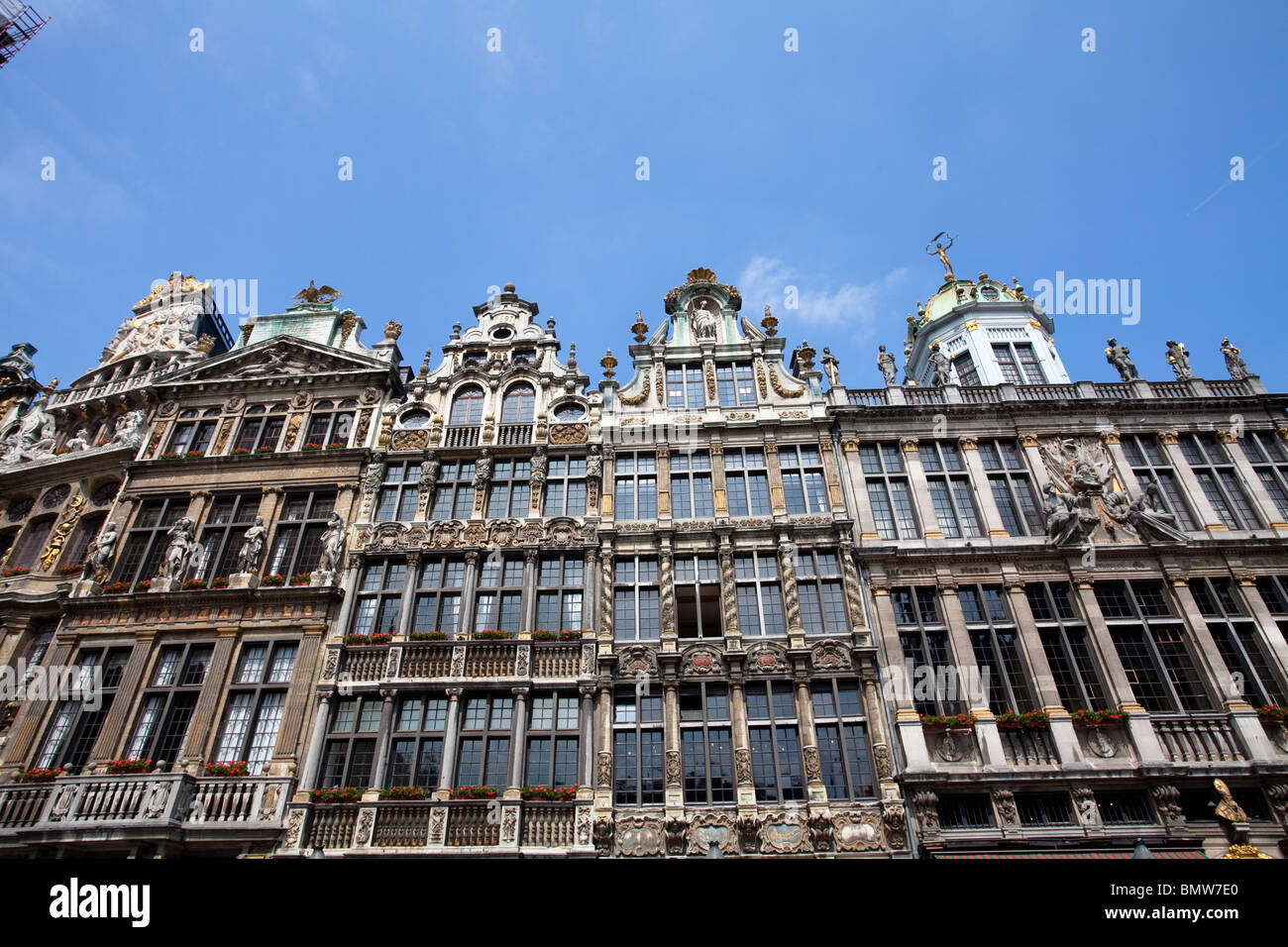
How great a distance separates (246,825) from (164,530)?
10.7 metres

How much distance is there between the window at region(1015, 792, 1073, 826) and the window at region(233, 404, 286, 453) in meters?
24.7

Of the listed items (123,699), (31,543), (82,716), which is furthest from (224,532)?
(31,543)

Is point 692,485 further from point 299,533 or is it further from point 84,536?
point 84,536

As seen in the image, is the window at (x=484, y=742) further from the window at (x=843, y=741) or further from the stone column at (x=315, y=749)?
the window at (x=843, y=741)

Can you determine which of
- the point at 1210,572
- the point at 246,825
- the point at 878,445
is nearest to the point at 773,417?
the point at 878,445

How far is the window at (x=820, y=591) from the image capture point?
1991 centimetres

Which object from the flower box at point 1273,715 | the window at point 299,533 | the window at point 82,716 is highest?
the window at point 299,533

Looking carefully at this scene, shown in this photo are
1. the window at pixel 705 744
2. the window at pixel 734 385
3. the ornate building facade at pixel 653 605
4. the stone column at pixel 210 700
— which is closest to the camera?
the ornate building facade at pixel 653 605

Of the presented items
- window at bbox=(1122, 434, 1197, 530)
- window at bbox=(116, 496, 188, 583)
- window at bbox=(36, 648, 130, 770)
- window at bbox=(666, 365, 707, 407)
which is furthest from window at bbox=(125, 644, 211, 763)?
window at bbox=(1122, 434, 1197, 530)

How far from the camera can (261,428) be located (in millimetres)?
25594

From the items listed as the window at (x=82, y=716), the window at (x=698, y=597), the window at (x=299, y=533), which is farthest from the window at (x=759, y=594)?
the window at (x=82, y=716)

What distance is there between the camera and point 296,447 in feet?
81.2

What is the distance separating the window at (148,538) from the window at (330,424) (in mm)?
4435

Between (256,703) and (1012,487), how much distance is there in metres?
22.6
